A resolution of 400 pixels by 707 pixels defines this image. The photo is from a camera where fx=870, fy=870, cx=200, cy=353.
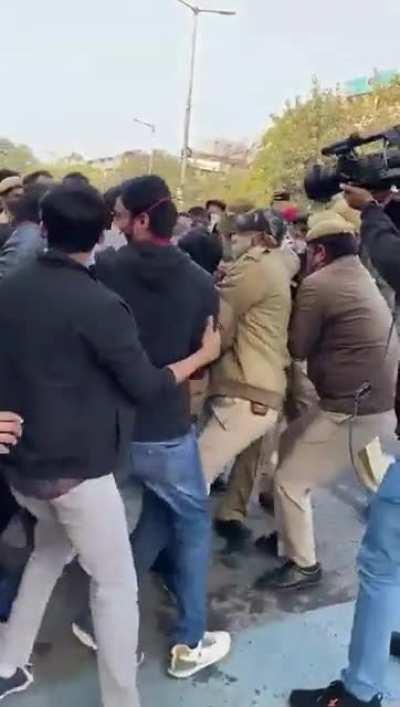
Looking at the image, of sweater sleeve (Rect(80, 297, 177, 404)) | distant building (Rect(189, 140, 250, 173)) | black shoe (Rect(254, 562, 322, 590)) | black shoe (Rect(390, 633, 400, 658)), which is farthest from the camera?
distant building (Rect(189, 140, 250, 173))

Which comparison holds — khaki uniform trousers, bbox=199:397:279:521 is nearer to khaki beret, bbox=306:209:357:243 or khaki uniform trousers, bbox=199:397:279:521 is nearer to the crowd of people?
the crowd of people

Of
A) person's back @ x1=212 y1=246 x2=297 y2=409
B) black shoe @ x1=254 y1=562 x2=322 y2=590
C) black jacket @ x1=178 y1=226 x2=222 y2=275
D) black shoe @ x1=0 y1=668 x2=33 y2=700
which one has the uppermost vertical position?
black jacket @ x1=178 y1=226 x2=222 y2=275

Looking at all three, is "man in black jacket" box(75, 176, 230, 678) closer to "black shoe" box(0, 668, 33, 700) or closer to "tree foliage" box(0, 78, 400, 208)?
"black shoe" box(0, 668, 33, 700)

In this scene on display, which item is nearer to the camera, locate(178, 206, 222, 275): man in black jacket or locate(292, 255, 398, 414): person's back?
locate(292, 255, 398, 414): person's back

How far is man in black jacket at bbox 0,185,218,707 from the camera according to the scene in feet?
7.21

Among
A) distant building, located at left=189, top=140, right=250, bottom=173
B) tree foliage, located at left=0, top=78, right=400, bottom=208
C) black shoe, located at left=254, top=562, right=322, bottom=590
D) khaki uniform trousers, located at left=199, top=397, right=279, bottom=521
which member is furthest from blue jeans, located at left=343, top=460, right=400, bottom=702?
distant building, located at left=189, top=140, right=250, bottom=173

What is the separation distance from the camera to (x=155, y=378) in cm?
234

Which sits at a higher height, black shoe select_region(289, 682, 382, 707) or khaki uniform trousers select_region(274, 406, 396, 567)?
khaki uniform trousers select_region(274, 406, 396, 567)

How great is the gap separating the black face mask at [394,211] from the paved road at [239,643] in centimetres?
152

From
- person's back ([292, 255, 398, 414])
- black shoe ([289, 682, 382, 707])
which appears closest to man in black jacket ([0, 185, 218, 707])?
black shoe ([289, 682, 382, 707])

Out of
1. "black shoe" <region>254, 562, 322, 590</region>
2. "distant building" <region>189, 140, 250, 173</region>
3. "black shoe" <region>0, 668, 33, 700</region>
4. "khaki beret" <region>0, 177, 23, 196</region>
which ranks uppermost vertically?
"khaki beret" <region>0, 177, 23, 196</region>

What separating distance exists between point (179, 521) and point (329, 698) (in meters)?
0.71

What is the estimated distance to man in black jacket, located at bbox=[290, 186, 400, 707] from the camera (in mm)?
2361

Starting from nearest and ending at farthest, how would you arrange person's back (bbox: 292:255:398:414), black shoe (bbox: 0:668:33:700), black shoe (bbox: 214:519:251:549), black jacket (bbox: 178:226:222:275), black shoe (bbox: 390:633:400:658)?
black shoe (bbox: 0:668:33:700) → black shoe (bbox: 390:633:400:658) → person's back (bbox: 292:255:398:414) → black jacket (bbox: 178:226:222:275) → black shoe (bbox: 214:519:251:549)
